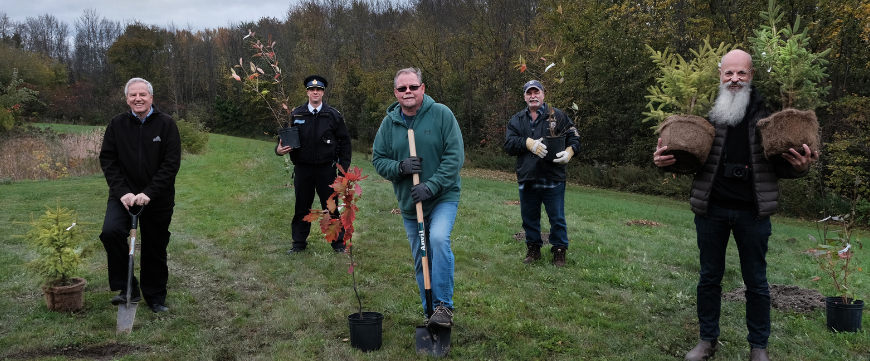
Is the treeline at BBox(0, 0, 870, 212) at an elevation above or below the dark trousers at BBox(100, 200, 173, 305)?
above

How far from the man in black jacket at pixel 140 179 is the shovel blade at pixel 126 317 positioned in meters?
0.36

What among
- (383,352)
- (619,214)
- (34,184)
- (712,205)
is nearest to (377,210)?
(619,214)

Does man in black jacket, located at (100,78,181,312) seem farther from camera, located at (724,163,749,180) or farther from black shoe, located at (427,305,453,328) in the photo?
camera, located at (724,163,749,180)

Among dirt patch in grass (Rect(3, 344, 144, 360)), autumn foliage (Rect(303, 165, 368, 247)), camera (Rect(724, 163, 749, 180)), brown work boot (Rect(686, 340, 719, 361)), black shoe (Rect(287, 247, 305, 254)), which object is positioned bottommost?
brown work boot (Rect(686, 340, 719, 361))

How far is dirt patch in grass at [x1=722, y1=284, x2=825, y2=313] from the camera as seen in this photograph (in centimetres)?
556

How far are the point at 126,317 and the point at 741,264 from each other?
4.96 metres

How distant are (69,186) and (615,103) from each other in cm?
2290

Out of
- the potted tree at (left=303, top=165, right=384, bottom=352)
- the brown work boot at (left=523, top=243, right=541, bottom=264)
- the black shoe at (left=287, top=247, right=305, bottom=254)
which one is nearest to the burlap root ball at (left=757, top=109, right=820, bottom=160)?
Answer: the potted tree at (left=303, top=165, right=384, bottom=352)

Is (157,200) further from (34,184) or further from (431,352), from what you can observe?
(34,184)

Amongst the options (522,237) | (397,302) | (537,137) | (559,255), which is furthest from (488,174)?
(397,302)

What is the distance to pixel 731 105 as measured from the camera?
12.8 ft

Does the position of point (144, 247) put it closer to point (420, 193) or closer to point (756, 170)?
point (420, 193)

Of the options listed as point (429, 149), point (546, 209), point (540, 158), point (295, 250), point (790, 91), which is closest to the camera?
point (790, 91)

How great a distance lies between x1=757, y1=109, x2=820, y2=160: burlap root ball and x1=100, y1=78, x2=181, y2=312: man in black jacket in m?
4.82
